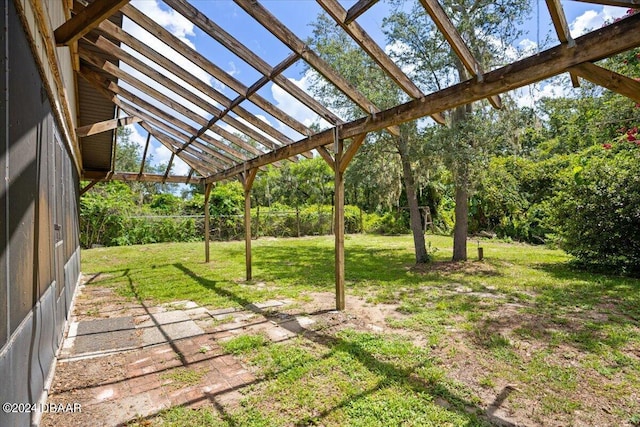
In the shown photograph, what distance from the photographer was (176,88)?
4.26 meters

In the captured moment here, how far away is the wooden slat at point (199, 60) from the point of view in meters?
3.14

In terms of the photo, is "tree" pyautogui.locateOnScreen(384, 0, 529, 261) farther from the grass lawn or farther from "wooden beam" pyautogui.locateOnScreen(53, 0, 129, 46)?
"wooden beam" pyautogui.locateOnScreen(53, 0, 129, 46)

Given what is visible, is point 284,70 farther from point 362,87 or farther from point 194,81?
point 362,87

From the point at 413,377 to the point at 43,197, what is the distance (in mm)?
3111

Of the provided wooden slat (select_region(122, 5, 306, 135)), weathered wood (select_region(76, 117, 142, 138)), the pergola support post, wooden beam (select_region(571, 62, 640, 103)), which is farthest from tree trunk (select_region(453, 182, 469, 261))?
weathered wood (select_region(76, 117, 142, 138))

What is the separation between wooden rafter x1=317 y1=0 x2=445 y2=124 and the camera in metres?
2.63

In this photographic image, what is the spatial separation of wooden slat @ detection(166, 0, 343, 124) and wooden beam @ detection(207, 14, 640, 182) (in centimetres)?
53

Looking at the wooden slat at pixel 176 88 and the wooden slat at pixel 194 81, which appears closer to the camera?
the wooden slat at pixel 194 81

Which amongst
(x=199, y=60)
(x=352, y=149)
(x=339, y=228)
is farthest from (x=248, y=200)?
(x=199, y=60)

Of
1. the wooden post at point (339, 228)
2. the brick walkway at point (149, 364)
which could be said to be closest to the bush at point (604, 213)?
the wooden post at point (339, 228)

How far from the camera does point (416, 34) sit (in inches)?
262

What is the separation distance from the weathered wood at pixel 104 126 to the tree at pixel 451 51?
540cm

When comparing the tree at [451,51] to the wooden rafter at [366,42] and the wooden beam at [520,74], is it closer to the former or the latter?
the wooden beam at [520,74]

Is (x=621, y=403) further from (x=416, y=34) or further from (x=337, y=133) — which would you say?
(x=416, y=34)
